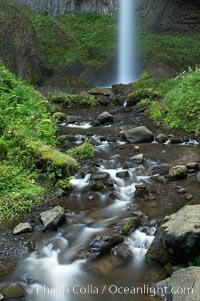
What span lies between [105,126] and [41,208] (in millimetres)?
6781

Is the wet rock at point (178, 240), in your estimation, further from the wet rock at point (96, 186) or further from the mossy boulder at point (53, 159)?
the mossy boulder at point (53, 159)

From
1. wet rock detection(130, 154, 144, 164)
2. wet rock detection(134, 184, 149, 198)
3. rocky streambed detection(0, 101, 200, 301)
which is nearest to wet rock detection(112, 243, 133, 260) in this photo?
rocky streambed detection(0, 101, 200, 301)

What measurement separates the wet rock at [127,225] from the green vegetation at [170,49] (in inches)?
702

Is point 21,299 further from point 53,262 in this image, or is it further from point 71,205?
point 71,205

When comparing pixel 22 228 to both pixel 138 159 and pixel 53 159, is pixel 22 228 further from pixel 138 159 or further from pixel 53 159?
pixel 138 159

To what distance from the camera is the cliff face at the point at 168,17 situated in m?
31.5

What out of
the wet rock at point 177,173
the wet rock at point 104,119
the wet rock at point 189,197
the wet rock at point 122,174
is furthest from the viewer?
the wet rock at point 104,119

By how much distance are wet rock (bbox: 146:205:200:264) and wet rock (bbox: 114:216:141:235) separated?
609 millimetres

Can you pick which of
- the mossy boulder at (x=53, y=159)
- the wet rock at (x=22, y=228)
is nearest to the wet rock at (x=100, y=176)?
the mossy boulder at (x=53, y=159)


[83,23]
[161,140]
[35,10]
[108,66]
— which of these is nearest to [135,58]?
[108,66]

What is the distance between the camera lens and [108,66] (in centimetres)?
2441

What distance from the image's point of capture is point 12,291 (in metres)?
4.47

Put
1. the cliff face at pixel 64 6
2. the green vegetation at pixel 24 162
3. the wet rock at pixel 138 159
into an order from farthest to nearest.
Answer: the cliff face at pixel 64 6
the wet rock at pixel 138 159
the green vegetation at pixel 24 162

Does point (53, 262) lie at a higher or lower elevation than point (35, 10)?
lower
